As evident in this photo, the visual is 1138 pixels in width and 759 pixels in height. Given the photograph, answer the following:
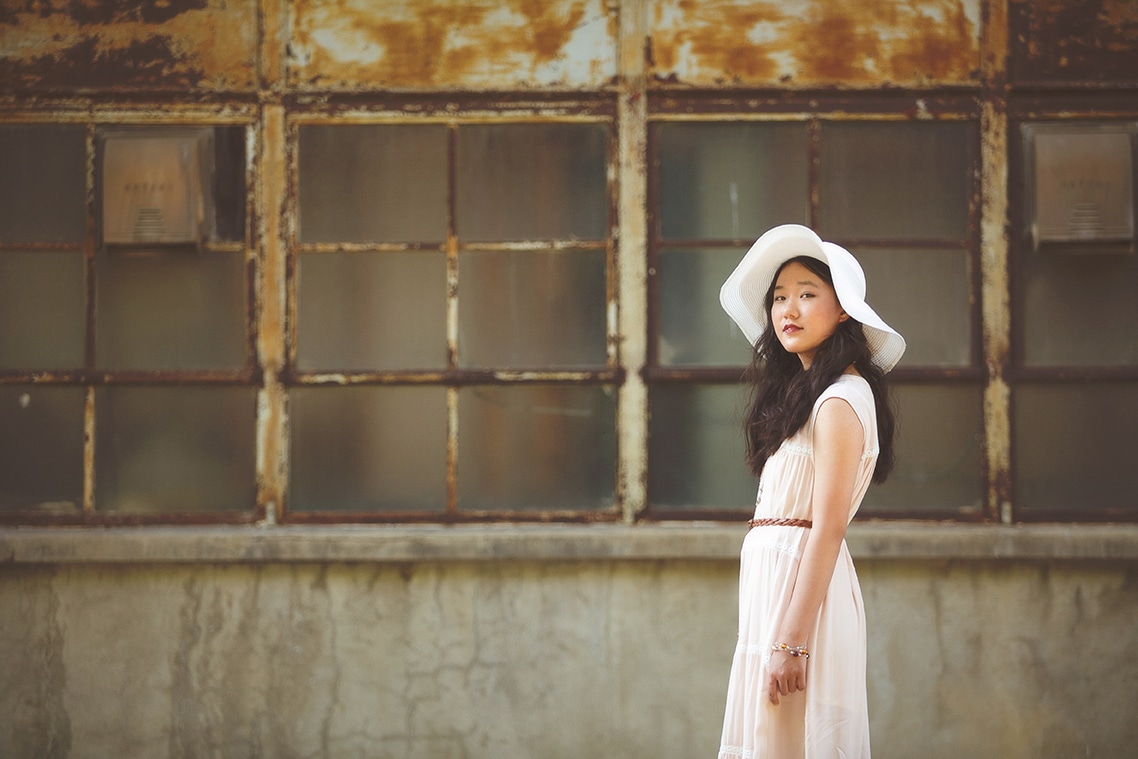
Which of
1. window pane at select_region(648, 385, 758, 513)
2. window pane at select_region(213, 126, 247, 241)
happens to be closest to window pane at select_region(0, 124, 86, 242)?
window pane at select_region(213, 126, 247, 241)

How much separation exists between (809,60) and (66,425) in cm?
346

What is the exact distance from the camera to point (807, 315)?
9.70 feet

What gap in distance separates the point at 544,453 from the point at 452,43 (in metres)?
1.75

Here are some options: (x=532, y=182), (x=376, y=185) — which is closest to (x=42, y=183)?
(x=376, y=185)

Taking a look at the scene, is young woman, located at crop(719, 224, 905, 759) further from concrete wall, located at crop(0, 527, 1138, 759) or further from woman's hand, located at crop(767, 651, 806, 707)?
concrete wall, located at crop(0, 527, 1138, 759)

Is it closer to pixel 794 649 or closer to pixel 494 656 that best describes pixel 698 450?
pixel 494 656

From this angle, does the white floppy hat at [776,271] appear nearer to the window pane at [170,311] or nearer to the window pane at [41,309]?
the window pane at [170,311]

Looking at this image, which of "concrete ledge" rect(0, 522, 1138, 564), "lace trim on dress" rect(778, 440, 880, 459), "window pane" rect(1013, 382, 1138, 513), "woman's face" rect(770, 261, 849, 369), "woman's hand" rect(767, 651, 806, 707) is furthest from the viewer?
"window pane" rect(1013, 382, 1138, 513)

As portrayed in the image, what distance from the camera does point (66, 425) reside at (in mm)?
5000

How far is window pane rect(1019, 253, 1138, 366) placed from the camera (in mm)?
4945

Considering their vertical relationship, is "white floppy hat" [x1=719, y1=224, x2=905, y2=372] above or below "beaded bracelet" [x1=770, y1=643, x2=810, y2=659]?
above

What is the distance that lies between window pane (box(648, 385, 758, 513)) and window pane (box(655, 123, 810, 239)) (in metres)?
0.69

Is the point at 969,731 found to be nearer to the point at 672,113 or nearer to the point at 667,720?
the point at 667,720

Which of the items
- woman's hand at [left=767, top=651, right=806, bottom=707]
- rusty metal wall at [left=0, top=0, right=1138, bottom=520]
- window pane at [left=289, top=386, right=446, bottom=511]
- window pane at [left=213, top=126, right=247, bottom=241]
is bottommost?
woman's hand at [left=767, top=651, right=806, bottom=707]
